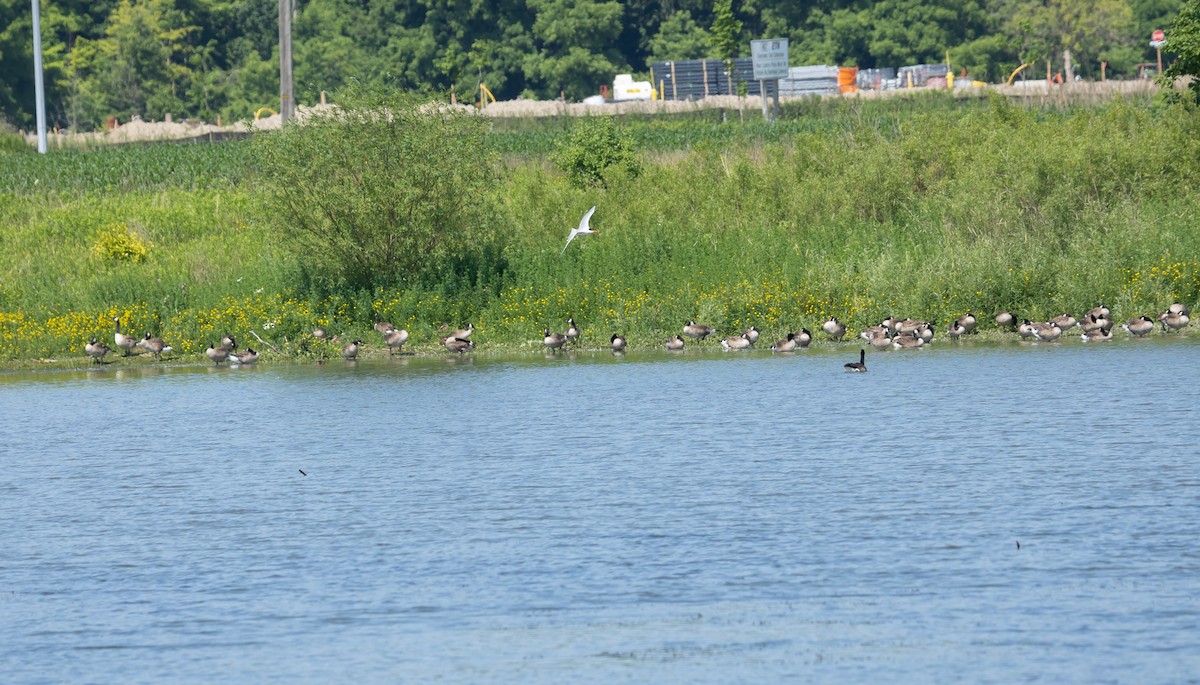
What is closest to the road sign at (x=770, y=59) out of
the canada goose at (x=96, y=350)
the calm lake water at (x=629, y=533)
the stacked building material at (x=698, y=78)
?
the stacked building material at (x=698, y=78)

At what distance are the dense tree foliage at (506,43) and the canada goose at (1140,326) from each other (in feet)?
258

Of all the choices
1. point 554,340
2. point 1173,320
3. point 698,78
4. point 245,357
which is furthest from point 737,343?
point 698,78

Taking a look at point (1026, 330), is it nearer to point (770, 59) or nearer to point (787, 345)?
point (787, 345)

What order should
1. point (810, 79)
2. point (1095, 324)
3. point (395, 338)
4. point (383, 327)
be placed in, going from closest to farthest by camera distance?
point (1095, 324)
point (395, 338)
point (383, 327)
point (810, 79)

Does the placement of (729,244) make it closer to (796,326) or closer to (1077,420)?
(796,326)

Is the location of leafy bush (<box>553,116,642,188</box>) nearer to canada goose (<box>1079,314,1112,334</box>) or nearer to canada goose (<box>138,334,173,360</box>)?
canada goose (<box>138,334,173,360</box>)

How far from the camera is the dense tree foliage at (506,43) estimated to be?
11150cm

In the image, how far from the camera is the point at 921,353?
3228 centimetres

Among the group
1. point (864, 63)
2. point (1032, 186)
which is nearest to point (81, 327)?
point (1032, 186)

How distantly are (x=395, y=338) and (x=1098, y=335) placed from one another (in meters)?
14.7

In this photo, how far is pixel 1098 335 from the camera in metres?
32.4

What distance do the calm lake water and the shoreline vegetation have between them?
5.78 metres

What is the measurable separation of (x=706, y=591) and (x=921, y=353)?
727 inches

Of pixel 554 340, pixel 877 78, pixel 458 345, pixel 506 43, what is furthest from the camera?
pixel 506 43
